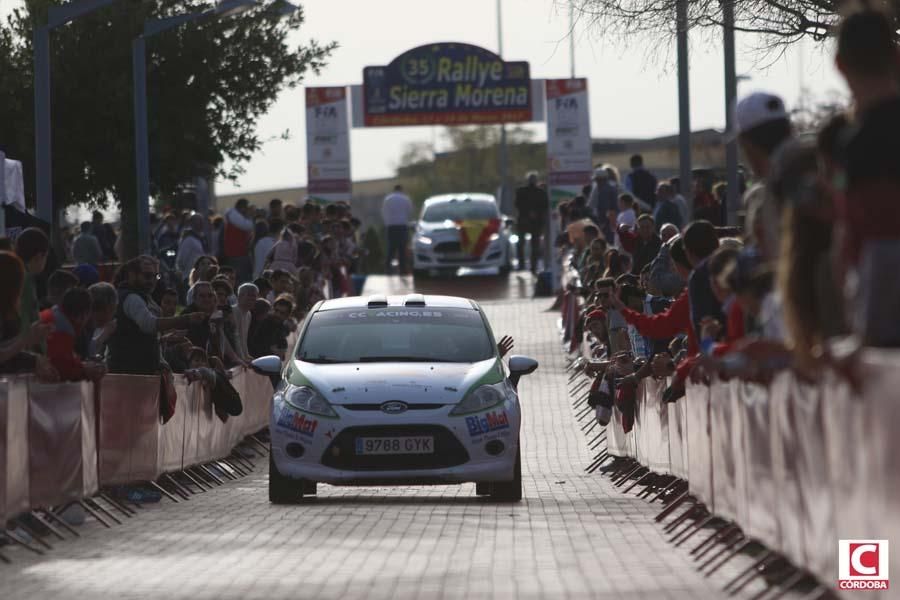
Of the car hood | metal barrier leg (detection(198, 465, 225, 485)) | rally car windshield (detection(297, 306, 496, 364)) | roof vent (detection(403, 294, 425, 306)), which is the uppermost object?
roof vent (detection(403, 294, 425, 306))

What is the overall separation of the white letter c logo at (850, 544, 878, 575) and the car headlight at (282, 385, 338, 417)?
8.17 metres

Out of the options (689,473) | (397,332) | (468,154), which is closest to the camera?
(689,473)

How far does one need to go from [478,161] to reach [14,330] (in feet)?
373

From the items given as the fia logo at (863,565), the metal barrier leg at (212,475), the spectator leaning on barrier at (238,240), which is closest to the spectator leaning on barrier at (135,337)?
the metal barrier leg at (212,475)

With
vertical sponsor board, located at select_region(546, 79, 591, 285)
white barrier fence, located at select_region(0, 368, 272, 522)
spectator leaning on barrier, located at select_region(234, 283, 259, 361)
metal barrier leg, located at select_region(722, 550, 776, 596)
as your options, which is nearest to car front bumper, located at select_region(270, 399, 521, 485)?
white barrier fence, located at select_region(0, 368, 272, 522)

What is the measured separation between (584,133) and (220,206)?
67593 mm

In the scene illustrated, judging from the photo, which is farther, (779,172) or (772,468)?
(772,468)

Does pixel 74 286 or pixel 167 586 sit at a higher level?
pixel 74 286

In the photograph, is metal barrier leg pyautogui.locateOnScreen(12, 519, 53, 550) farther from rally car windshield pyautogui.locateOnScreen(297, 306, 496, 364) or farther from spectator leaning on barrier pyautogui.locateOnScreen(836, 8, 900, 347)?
spectator leaning on barrier pyautogui.locateOnScreen(836, 8, 900, 347)

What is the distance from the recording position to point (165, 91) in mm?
40531

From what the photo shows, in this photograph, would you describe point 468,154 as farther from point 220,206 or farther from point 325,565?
point 325,565

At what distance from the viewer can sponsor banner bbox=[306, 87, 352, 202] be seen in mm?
49188

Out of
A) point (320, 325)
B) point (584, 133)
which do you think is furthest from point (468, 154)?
point (320, 325)

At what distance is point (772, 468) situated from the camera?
9.70m
